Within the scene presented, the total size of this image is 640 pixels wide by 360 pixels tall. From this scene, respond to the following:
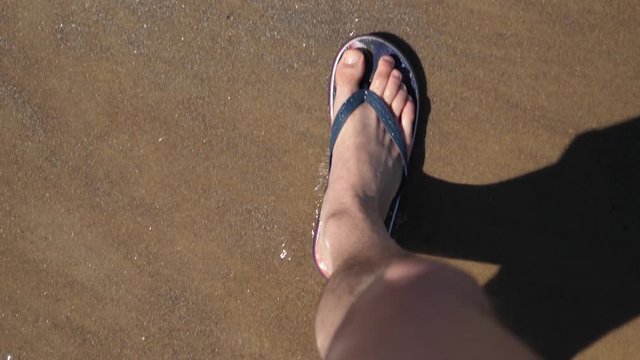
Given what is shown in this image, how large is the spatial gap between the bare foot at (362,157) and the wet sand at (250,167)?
0.24 feet

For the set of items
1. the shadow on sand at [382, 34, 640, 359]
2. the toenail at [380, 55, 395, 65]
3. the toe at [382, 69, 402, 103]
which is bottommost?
the shadow on sand at [382, 34, 640, 359]

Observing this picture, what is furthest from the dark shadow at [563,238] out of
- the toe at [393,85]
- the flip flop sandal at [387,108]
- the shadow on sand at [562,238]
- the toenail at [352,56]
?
the toenail at [352,56]

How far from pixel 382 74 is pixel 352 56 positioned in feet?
0.39

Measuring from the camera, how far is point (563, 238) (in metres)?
1.92

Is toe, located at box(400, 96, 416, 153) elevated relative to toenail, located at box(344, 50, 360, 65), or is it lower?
lower

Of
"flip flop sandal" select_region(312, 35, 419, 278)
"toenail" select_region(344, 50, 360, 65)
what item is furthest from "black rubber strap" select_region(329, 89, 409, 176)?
"toenail" select_region(344, 50, 360, 65)

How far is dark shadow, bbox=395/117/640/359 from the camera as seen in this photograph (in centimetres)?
189

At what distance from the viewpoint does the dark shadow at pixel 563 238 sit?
1.89 metres

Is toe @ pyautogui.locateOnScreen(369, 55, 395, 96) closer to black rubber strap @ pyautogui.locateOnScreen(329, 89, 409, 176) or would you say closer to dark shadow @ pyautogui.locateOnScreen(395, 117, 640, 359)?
black rubber strap @ pyautogui.locateOnScreen(329, 89, 409, 176)

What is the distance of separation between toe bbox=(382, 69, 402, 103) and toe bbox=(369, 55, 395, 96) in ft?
0.04

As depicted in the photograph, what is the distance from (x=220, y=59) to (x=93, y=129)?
46cm

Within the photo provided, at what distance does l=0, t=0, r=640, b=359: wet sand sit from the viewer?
190 cm

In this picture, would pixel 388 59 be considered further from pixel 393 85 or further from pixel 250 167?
pixel 250 167

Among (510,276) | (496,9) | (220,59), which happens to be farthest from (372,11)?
(510,276)
